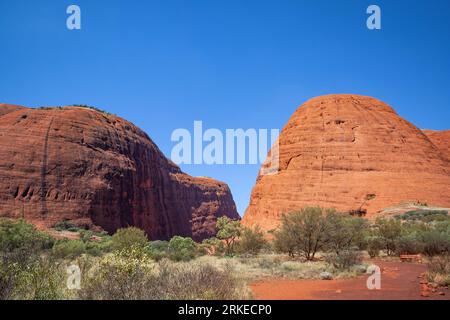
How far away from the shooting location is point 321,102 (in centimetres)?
5731

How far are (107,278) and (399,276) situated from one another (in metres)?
9.38

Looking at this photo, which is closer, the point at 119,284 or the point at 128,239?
the point at 119,284

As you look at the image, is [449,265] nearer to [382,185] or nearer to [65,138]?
[382,185]

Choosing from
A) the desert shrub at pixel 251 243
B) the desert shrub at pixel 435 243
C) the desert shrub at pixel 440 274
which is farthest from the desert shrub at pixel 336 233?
the desert shrub at pixel 440 274

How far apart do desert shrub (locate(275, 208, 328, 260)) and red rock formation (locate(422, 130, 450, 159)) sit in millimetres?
60684

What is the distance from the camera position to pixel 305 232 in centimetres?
2084

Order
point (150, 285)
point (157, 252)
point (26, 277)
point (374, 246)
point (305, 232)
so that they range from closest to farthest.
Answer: point (150, 285) → point (26, 277) → point (305, 232) → point (374, 246) → point (157, 252)

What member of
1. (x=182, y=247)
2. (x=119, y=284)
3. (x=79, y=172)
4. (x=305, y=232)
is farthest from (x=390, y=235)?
(x=79, y=172)

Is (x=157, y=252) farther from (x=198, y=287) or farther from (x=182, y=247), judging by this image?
(x=198, y=287)

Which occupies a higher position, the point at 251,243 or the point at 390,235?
the point at 390,235

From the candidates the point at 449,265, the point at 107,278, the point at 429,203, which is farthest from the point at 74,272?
the point at 429,203

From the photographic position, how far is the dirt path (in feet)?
28.6

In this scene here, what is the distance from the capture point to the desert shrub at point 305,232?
20500 millimetres

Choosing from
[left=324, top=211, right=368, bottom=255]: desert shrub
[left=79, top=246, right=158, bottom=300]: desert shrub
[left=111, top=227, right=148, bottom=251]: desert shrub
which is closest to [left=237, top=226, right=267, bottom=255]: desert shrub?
[left=324, top=211, right=368, bottom=255]: desert shrub
